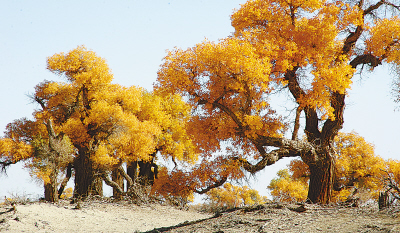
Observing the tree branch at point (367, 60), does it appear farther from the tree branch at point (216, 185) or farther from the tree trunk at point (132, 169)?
the tree trunk at point (132, 169)

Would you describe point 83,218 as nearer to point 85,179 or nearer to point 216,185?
point 216,185

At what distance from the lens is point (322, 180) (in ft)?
41.2

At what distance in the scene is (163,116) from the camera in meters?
24.9

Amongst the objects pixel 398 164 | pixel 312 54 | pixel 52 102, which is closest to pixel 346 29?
pixel 312 54

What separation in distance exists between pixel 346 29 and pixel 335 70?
9.33 feet

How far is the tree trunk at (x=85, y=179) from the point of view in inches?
825

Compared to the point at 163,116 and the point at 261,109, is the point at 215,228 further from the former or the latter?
the point at 163,116

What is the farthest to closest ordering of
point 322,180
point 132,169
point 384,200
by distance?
point 132,169 < point 322,180 < point 384,200

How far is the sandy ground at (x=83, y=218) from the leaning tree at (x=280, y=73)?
12.2 feet

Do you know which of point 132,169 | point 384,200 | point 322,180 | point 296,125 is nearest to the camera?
point 384,200

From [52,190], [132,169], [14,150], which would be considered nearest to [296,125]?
[52,190]

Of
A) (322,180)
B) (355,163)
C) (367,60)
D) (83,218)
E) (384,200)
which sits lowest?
(83,218)

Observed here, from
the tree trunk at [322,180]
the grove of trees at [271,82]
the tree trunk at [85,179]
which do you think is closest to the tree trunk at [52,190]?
the grove of trees at [271,82]

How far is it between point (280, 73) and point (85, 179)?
544 inches
